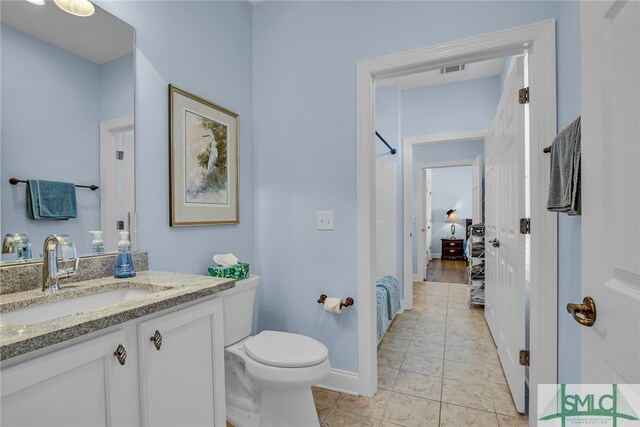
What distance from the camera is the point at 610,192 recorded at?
26.6 inches

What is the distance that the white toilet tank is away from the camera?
1624 millimetres

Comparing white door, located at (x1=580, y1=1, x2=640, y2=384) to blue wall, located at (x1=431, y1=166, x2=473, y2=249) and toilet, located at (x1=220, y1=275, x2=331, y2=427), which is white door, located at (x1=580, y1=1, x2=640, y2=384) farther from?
blue wall, located at (x1=431, y1=166, x2=473, y2=249)

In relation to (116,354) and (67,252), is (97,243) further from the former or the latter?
(116,354)

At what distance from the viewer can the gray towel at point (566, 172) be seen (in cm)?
105

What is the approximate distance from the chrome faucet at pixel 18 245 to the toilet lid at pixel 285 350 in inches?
38.7

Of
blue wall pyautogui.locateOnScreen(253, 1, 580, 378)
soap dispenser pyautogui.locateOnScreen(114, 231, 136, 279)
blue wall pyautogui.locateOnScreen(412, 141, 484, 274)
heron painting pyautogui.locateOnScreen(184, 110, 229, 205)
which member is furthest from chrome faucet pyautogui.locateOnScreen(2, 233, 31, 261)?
blue wall pyautogui.locateOnScreen(412, 141, 484, 274)

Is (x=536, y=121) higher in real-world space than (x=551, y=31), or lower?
lower

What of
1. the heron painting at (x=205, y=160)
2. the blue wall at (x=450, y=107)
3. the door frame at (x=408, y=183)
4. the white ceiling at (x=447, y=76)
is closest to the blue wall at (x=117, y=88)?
the heron painting at (x=205, y=160)

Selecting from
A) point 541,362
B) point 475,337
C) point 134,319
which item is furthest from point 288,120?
point 475,337

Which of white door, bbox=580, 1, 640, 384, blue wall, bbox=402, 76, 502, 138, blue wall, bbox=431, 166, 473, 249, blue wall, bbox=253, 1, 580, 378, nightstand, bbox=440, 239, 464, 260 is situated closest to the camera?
white door, bbox=580, 1, 640, 384

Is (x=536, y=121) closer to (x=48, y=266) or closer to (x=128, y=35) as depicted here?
(x=128, y=35)

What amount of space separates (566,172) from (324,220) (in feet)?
4.21

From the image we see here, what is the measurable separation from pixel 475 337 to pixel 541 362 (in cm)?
139

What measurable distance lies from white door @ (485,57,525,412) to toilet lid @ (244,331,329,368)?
1.16 m
